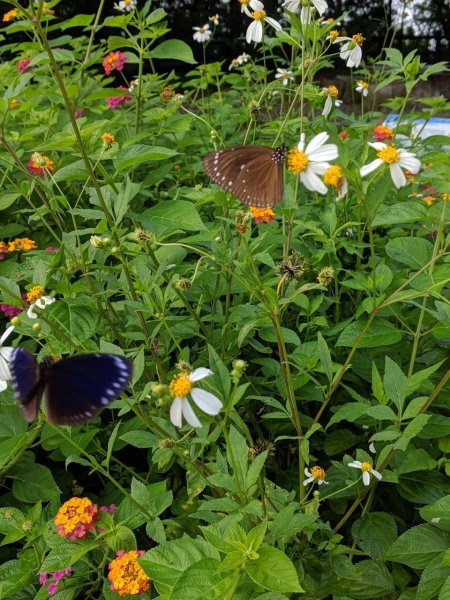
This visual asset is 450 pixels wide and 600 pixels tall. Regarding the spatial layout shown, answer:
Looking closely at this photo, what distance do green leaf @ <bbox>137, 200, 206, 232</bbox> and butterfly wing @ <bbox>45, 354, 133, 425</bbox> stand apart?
623 mm

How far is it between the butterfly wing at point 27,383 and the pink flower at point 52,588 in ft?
A: 2.12

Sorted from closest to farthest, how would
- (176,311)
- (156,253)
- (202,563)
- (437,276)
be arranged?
(202,563) < (437,276) < (156,253) < (176,311)

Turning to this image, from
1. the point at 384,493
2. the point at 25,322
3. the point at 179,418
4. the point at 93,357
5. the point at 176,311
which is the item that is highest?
the point at 93,357

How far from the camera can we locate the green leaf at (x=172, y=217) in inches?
57.8

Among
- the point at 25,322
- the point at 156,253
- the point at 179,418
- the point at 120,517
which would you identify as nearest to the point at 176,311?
the point at 156,253

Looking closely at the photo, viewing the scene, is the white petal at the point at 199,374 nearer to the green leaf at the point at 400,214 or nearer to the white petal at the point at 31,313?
the white petal at the point at 31,313

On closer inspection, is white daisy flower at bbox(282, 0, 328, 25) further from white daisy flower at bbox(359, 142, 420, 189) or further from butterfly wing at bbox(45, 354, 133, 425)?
butterfly wing at bbox(45, 354, 133, 425)

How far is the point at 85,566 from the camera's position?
1.43 metres

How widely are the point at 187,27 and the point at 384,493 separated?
23.7 ft

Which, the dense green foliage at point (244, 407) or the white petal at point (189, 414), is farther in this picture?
the dense green foliage at point (244, 407)

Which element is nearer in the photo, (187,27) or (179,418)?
(179,418)

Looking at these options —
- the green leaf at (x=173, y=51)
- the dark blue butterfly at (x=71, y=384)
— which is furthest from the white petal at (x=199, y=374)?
the green leaf at (x=173, y=51)

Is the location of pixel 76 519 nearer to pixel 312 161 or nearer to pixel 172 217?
pixel 172 217

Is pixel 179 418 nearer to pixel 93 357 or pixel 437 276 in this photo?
pixel 93 357
